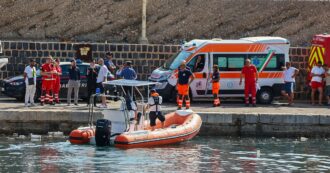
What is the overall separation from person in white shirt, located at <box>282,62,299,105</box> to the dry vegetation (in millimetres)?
19334

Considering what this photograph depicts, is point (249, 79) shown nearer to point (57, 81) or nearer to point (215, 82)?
point (215, 82)

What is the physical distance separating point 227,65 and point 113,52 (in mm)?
4649

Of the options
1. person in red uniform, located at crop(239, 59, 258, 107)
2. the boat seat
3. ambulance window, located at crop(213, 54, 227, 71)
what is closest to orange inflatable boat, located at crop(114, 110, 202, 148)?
the boat seat

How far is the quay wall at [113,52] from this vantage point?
137 ft

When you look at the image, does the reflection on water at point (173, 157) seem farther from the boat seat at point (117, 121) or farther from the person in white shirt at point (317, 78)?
the person in white shirt at point (317, 78)

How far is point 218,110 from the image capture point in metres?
36.9

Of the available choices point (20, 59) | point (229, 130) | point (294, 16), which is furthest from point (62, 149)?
point (294, 16)

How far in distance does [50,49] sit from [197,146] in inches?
415

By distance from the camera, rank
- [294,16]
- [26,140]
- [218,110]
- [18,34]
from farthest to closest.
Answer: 1. [18,34]
2. [294,16]
3. [218,110]
4. [26,140]

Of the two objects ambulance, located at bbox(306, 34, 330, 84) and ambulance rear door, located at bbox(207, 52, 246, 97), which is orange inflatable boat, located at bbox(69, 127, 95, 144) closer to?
ambulance rear door, located at bbox(207, 52, 246, 97)

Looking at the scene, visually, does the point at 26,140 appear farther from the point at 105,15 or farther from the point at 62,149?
the point at 105,15

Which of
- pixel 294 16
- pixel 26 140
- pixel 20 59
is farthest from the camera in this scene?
pixel 294 16

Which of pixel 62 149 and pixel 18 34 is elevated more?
pixel 18 34

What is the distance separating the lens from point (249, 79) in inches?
1508
